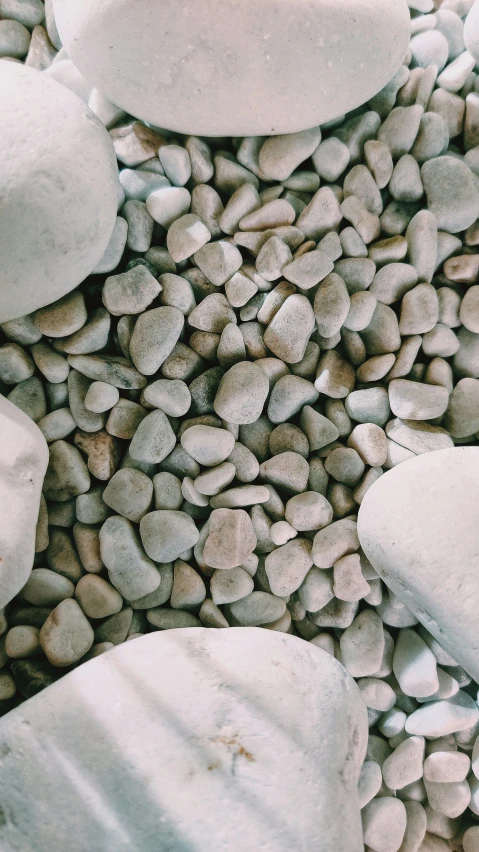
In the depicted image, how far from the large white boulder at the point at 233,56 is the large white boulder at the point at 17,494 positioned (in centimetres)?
44

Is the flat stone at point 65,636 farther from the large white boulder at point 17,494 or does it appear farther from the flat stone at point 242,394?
the flat stone at point 242,394

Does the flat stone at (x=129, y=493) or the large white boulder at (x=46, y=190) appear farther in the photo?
the flat stone at (x=129, y=493)

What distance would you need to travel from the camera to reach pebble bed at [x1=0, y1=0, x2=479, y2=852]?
Result: 32.3 inches

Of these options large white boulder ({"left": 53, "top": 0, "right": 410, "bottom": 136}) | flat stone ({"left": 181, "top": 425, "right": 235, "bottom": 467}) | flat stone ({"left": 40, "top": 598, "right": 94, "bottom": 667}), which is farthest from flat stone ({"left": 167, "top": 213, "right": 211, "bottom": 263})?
flat stone ({"left": 40, "top": 598, "right": 94, "bottom": 667})

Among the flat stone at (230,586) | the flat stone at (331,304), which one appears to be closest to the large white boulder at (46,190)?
the flat stone at (331,304)

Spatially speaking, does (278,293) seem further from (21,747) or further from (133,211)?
(21,747)

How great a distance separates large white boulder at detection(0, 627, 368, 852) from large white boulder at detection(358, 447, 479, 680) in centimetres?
16

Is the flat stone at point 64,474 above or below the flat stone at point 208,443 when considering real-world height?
below

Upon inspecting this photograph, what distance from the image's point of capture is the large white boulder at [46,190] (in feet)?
2.38

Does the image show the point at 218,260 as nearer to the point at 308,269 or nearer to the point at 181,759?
the point at 308,269

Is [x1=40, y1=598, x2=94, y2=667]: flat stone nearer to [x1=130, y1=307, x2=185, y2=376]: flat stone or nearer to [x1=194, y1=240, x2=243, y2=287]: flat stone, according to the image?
[x1=130, y1=307, x2=185, y2=376]: flat stone

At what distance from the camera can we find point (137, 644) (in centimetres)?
73

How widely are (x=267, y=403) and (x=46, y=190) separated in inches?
15.3

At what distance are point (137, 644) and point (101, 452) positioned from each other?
0.83 ft
